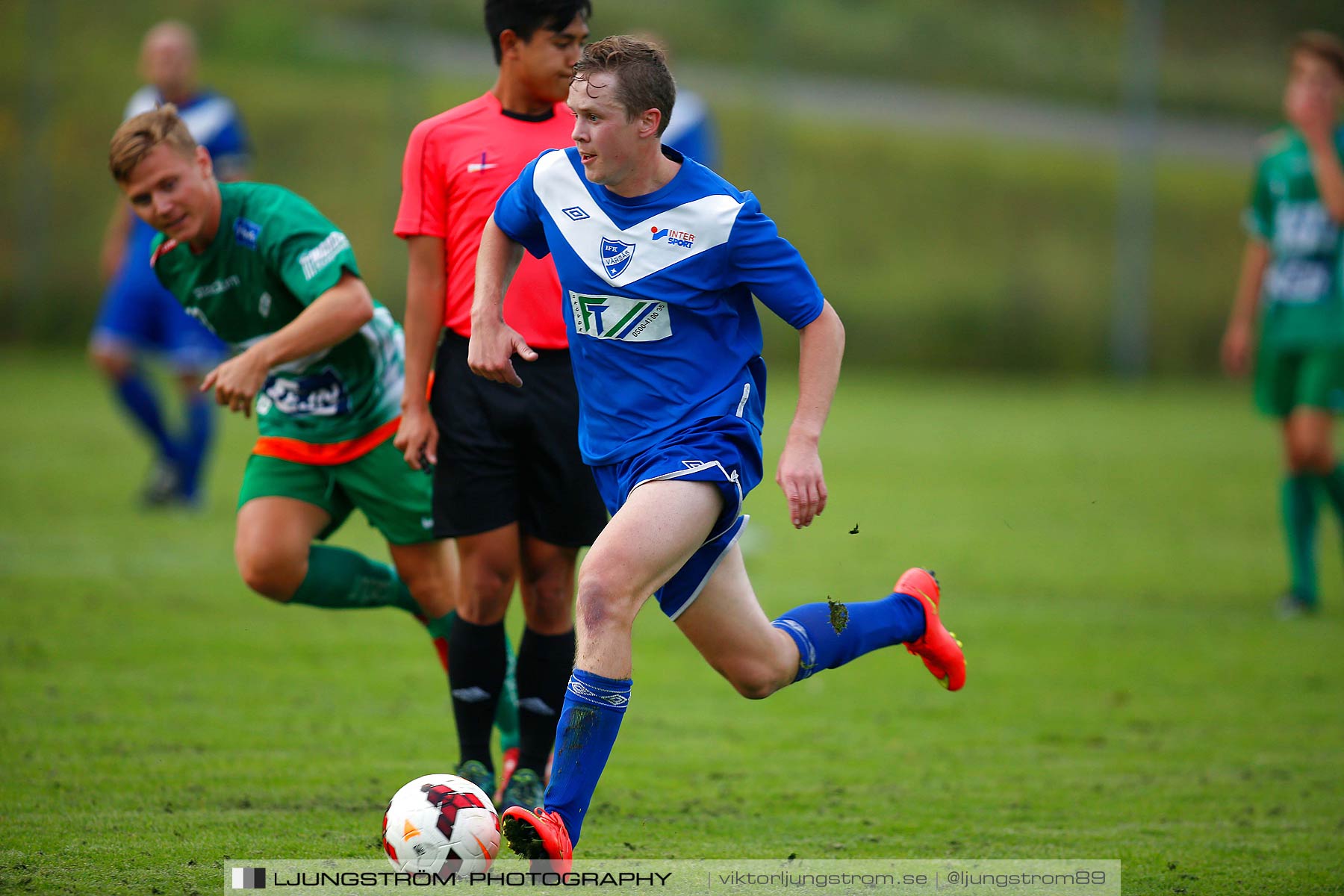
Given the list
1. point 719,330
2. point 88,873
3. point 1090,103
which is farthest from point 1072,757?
point 1090,103

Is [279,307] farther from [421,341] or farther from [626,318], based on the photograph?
[626,318]

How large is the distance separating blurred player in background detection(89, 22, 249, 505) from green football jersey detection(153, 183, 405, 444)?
4.83m

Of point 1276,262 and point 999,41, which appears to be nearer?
point 1276,262

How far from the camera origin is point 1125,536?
9.41 metres

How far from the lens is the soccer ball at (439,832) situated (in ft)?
11.1

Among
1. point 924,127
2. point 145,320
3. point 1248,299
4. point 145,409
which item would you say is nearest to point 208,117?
point 145,320

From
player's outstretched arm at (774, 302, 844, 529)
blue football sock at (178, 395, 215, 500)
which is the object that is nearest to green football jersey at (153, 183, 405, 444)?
player's outstretched arm at (774, 302, 844, 529)

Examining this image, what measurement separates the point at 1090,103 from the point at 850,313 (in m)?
4.62

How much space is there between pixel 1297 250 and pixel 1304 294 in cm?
27

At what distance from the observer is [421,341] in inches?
160

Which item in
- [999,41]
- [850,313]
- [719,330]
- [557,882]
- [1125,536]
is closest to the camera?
Answer: [557,882]

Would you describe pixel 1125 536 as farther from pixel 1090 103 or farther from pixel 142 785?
pixel 1090 103

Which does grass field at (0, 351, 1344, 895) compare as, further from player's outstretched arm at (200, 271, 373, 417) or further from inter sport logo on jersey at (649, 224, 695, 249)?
inter sport logo on jersey at (649, 224, 695, 249)

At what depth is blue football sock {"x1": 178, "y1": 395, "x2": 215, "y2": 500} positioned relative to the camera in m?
9.14
